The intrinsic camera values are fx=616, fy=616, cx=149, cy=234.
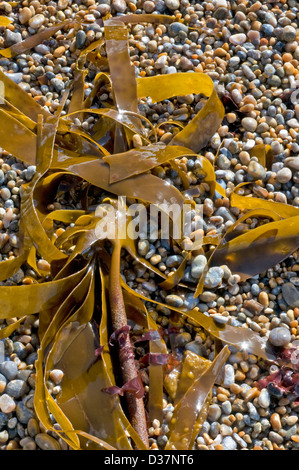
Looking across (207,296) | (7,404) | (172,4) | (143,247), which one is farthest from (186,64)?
(7,404)

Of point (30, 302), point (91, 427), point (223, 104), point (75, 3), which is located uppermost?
point (75, 3)

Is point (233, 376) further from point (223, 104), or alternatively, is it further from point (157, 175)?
point (223, 104)

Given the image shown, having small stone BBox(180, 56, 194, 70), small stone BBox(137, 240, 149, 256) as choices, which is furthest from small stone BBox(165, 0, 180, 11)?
small stone BBox(137, 240, 149, 256)

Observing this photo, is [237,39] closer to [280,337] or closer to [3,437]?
[280,337]

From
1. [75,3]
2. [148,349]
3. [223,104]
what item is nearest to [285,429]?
[148,349]

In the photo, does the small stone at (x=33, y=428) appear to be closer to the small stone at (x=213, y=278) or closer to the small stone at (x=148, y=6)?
the small stone at (x=213, y=278)

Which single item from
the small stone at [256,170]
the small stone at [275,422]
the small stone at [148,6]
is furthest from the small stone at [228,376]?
the small stone at [148,6]

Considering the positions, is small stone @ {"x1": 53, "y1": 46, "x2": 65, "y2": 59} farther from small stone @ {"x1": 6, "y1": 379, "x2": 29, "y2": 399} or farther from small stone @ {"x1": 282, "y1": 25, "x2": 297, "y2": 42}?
small stone @ {"x1": 6, "y1": 379, "x2": 29, "y2": 399}
